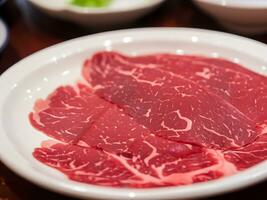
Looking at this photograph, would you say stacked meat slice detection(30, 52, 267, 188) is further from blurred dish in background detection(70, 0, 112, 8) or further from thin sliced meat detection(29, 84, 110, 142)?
blurred dish in background detection(70, 0, 112, 8)

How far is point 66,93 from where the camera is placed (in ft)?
3.69

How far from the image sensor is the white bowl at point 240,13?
123 cm

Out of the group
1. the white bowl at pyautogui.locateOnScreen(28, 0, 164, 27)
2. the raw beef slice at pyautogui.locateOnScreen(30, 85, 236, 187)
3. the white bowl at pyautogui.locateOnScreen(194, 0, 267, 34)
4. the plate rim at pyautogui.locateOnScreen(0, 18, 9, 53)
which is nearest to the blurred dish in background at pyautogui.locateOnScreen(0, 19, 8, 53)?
the plate rim at pyautogui.locateOnScreen(0, 18, 9, 53)

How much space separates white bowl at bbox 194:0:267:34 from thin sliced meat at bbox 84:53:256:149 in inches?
8.6

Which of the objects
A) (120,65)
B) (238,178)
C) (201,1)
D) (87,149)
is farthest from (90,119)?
(201,1)

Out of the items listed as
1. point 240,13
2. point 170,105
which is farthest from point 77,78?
point 240,13

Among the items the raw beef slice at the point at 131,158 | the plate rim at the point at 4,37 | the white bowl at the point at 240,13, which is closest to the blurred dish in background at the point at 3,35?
the plate rim at the point at 4,37

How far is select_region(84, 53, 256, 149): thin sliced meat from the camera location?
3.13ft

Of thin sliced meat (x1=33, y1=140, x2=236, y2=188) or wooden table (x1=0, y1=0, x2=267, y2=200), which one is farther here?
wooden table (x1=0, y1=0, x2=267, y2=200)

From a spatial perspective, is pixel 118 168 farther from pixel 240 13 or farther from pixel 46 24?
pixel 46 24

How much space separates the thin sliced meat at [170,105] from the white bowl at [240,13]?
0.71 feet

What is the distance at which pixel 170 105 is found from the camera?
40.8 inches

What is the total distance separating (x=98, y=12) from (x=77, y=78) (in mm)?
205

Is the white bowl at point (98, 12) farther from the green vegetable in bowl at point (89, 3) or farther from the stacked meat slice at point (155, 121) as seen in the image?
the stacked meat slice at point (155, 121)
